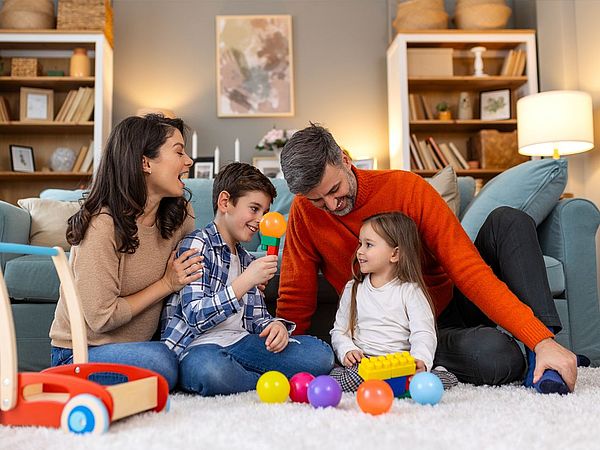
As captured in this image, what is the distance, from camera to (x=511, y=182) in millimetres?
2334

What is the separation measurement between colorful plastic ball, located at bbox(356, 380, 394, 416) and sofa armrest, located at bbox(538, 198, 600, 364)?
3.62ft

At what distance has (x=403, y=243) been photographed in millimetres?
1753

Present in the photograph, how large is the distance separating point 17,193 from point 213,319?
336 cm

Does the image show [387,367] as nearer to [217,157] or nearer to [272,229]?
[272,229]

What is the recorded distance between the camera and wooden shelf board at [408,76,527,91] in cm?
448

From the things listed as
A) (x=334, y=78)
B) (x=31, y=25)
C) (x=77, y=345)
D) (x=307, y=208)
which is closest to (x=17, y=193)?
(x=31, y=25)

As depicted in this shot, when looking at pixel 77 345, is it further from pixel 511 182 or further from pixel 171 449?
pixel 511 182

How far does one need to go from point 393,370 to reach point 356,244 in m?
0.50

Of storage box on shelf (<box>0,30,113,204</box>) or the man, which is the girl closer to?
the man

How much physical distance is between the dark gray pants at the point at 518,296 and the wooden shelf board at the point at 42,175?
3.17 m

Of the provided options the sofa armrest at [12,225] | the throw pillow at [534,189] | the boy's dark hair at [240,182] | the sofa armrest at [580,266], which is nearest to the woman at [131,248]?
the boy's dark hair at [240,182]

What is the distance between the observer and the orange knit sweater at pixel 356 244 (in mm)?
1665

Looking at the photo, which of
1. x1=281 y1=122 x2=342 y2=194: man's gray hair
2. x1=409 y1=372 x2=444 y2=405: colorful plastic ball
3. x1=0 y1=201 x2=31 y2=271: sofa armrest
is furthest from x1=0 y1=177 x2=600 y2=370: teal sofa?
x1=409 y1=372 x2=444 y2=405: colorful plastic ball

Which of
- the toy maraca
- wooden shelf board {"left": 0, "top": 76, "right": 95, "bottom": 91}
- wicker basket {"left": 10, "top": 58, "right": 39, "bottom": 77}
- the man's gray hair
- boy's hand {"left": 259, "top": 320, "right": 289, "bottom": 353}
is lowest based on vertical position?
boy's hand {"left": 259, "top": 320, "right": 289, "bottom": 353}
